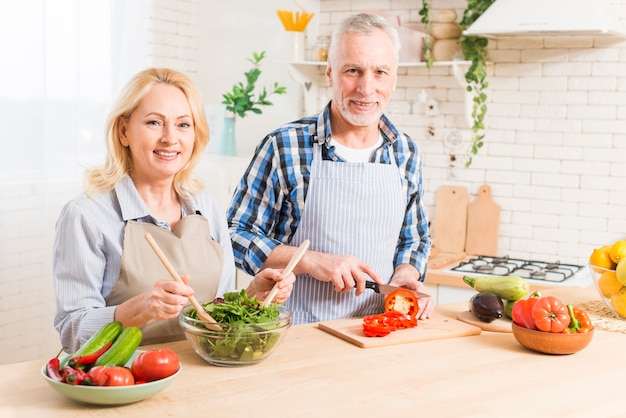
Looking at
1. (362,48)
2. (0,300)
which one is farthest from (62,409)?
(0,300)

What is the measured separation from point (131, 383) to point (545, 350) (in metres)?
1.23

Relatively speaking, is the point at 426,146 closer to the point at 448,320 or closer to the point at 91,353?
the point at 448,320

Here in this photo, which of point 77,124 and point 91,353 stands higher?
point 77,124

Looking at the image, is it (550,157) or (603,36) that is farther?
(550,157)

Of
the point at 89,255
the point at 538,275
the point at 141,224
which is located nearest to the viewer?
the point at 89,255

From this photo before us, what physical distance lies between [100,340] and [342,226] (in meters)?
1.23

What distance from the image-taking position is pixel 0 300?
3883 millimetres

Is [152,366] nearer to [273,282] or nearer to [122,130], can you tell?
[273,282]

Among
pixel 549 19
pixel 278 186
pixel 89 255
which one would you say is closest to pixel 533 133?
pixel 549 19

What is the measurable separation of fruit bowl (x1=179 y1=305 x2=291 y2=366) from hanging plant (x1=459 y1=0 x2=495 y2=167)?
2860 millimetres

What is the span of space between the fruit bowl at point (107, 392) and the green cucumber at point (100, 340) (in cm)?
11

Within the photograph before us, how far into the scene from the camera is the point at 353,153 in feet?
9.92

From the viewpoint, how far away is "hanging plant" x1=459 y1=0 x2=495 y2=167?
4.55 m

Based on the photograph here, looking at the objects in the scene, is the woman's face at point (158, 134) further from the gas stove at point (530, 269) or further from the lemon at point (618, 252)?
the gas stove at point (530, 269)
